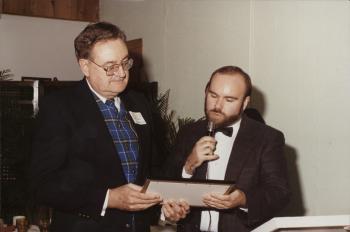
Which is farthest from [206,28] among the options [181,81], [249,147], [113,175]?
[113,175]

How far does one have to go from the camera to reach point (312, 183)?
3330 mm

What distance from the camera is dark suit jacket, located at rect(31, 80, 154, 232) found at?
5.89 ft

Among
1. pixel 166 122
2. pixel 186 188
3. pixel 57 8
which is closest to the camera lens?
pixel 186 188

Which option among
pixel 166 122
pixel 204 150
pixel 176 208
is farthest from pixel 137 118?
pixel 166 122

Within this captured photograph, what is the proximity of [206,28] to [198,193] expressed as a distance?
10.7 ft

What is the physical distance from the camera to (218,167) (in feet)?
7.11

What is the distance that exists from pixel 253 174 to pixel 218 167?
187 millimetres

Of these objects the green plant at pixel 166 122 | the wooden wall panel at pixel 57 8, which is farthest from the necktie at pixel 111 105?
the wooden wall panel at pixel 57 8

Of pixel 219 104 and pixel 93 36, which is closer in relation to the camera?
pixel 93 36

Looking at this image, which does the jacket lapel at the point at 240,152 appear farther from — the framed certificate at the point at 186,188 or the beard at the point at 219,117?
the framed certificate at the point at 186,188

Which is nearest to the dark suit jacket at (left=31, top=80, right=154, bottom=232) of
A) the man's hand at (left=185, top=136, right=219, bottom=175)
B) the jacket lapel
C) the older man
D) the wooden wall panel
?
the older man

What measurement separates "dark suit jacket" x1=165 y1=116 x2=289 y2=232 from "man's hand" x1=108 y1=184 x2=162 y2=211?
392 mm

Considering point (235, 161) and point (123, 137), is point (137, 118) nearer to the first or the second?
point (123, 137)

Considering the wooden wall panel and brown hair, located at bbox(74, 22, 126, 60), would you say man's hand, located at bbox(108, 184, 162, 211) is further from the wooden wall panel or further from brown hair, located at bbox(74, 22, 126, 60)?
the wooden wall panel
